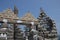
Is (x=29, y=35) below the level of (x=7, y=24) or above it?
below

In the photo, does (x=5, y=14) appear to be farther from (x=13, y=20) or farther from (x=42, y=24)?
(x=42, y=24)

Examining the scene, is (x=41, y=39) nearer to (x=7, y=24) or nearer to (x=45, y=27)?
(x=45, y=27)

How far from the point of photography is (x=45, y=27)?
7922 mm

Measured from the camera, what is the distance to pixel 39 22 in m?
7.77

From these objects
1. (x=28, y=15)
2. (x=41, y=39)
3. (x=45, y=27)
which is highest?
(x=28, y=15)

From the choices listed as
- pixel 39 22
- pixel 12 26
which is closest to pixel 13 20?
pixel 12 26

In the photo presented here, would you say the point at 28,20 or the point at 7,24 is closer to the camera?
the point at 7,24

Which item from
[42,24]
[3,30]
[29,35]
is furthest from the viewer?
[42,24]

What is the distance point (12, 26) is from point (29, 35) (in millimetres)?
830

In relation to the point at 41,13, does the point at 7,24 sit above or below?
below

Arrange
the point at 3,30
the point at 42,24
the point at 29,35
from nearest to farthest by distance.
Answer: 1. the point at 3,30
2. the point at 29,35
3. the point at 42,24

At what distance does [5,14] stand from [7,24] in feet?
1.37

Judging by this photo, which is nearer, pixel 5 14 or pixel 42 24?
pixel 5 14

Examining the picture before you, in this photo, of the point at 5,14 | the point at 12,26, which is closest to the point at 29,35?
the point at 12,26
